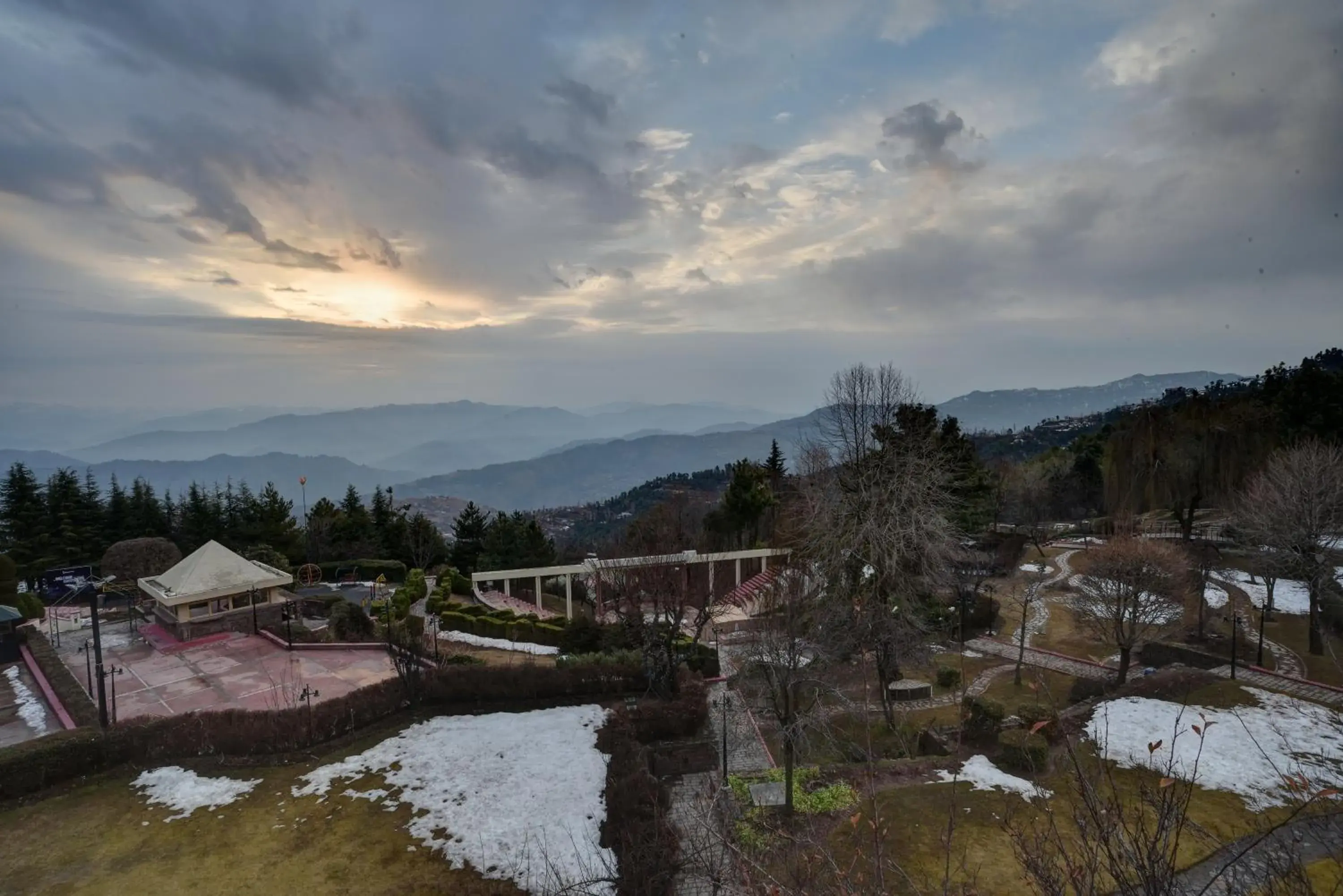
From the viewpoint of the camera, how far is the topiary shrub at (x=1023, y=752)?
14.5 m

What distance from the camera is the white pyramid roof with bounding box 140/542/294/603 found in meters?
22.8

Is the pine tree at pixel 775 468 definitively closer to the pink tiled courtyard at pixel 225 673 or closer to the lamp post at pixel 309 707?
the pink tiled courtyard at pixel 225 673

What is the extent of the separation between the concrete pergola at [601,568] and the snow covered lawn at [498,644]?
7.01 feet

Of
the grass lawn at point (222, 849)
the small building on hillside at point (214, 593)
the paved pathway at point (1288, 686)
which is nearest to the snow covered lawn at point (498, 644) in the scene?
the small building on hillside at point (214, 593)

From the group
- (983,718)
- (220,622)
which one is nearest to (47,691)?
(220,622)

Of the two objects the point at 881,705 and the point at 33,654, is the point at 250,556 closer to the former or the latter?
the point at 33,654

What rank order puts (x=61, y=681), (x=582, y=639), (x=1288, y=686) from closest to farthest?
1. (x=61, y=681)
2. (x=1288, y=686)
3. (x=582, y=639)

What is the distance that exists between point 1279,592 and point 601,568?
2861 centimetres

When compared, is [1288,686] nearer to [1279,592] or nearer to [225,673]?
[1279,592]

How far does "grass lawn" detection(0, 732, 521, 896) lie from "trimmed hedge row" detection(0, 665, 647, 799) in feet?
2.34

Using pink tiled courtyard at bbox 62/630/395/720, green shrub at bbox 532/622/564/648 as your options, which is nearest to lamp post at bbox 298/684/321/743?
pink tiled courtyard at bbox 62/630/395/720

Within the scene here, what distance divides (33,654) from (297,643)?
25.2 ft

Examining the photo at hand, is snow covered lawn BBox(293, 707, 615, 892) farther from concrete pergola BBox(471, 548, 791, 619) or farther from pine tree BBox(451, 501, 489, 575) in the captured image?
pine tree BBox(451, 501, 489, 575)

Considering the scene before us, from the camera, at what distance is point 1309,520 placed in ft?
69.9
